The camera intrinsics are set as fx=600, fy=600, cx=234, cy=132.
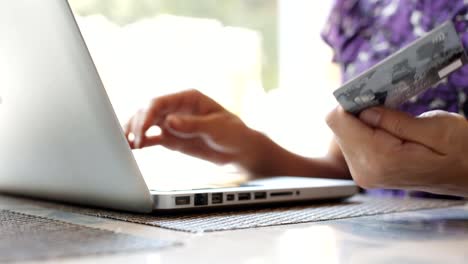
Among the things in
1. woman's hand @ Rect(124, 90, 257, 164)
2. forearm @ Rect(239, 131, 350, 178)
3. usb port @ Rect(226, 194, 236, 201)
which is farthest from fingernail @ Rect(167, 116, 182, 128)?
usb port @ Rect(226, 194, 236, 201)

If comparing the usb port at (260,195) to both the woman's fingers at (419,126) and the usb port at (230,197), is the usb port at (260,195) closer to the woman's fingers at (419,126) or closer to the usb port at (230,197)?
the usb port at (230,197)

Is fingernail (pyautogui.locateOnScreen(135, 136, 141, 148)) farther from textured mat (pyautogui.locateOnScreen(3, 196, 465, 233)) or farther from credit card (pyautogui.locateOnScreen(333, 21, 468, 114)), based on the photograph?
credit card (pyautogui.locateOnScreen(333, 21, 468, 114))

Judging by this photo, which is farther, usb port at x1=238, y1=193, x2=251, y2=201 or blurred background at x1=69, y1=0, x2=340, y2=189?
blurred background at x1=69, y1=0, x2=340, y2=189

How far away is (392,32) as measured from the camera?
120cm

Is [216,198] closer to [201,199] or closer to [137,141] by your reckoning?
[201,199]

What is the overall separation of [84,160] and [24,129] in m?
0.14

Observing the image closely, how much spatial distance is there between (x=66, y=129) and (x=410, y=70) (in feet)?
1.24

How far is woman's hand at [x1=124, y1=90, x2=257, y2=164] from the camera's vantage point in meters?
0.96

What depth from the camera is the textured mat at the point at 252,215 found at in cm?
62

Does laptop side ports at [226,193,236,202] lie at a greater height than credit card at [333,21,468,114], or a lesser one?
lesser

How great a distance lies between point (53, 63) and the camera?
622 mm

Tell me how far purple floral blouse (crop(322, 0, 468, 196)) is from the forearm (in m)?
0.11

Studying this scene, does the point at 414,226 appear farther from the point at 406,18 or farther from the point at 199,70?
the point at 199,70

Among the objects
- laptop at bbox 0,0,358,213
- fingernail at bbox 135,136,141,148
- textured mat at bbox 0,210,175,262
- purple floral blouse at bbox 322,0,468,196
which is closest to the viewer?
textured mat at bbox 0,210,175,262
